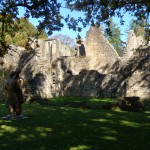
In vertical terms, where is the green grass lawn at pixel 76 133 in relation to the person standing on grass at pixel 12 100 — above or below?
below

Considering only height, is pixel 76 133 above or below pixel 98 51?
below

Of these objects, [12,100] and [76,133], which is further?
[12,100]

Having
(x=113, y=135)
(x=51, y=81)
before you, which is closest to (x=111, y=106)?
(x=113, y=135)

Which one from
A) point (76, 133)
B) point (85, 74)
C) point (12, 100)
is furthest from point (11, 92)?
point (85, 74)

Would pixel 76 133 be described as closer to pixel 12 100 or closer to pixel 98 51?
pixel 12 100

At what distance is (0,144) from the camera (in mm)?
8312

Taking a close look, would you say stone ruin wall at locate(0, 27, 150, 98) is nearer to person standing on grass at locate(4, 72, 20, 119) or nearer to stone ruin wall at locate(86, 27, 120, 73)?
stone ruin wall at locate(86, 27, 120, 73)

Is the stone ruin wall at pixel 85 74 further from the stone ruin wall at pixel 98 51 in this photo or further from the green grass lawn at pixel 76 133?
the green grass lawn at pixel 76 133

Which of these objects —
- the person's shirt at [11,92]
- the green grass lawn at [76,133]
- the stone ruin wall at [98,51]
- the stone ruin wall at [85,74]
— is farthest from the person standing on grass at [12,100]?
the stone ruin wall at [98,51]

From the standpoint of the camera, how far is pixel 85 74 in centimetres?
2998

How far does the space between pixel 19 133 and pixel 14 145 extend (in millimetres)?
1600

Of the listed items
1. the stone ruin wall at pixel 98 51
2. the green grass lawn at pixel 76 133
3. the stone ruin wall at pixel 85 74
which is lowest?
the green grass lawn at pixel 76 133

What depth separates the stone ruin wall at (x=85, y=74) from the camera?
26.7m

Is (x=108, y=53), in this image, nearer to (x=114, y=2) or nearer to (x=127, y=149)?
(x=114, y=2)
